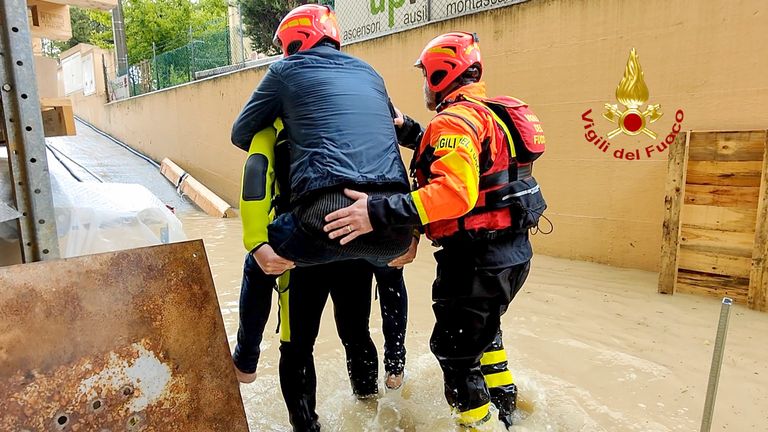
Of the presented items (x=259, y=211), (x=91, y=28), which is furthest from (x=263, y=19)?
A: (x=91, y=28)

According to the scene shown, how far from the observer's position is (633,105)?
462 cm

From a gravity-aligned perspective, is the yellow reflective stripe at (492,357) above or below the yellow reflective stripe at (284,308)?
below

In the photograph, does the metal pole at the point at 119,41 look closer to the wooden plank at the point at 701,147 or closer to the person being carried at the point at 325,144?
the wooden plank at the point at 701,147

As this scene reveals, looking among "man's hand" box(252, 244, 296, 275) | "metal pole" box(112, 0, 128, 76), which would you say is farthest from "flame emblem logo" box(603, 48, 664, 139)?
"metal pole" box(112, 0, 128, 76)

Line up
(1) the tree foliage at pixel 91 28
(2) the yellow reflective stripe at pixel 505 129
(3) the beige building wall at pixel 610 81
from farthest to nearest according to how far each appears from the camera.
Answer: (1) the tree foliage at pixel 91 28
(3) the beige building wall at pixel 610 81
(2) the yellow reflective stripe at pixel 505 129

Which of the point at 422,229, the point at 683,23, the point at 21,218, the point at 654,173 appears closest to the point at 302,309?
the point at 422,229

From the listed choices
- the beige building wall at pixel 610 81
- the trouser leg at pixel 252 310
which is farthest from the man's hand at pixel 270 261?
the beige building wall at pixel 610 81

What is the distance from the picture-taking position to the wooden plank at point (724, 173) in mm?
3812

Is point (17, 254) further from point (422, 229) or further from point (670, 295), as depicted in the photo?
point (670, 295)

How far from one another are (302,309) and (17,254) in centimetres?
107

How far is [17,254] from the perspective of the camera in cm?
190

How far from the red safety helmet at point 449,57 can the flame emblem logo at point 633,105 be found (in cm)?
305

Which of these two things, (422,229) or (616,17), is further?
(616,17)

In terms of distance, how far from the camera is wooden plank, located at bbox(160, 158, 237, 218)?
355 inches
